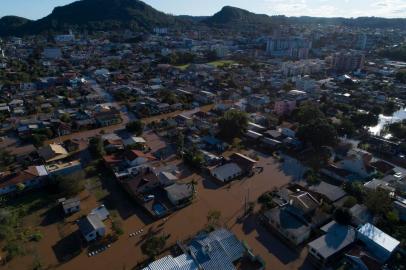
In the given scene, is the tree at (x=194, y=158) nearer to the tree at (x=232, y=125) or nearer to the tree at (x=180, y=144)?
the tree at (x=180, y=144)

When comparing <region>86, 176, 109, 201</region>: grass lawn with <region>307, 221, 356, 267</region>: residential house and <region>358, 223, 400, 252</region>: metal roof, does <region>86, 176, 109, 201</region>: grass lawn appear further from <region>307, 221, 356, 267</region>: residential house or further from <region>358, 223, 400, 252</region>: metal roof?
<region>358, 223, 400, 252</region>: metal roof

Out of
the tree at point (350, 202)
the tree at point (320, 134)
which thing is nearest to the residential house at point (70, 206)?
the tree at point (350, 202)

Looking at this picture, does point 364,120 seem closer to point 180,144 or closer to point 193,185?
point 180,144

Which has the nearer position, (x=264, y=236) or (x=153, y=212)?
(x=264, y=236)

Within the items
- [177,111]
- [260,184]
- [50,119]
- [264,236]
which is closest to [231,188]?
[260,184]

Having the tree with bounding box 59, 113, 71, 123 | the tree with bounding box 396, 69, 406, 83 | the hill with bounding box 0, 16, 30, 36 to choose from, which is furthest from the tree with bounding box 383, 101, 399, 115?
the hill with bounding box 0, 16, 30, 36

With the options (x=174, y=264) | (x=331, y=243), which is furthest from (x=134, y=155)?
(x=331, y=243)

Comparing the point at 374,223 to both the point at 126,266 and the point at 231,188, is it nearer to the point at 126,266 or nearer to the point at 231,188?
the point at 231,188
